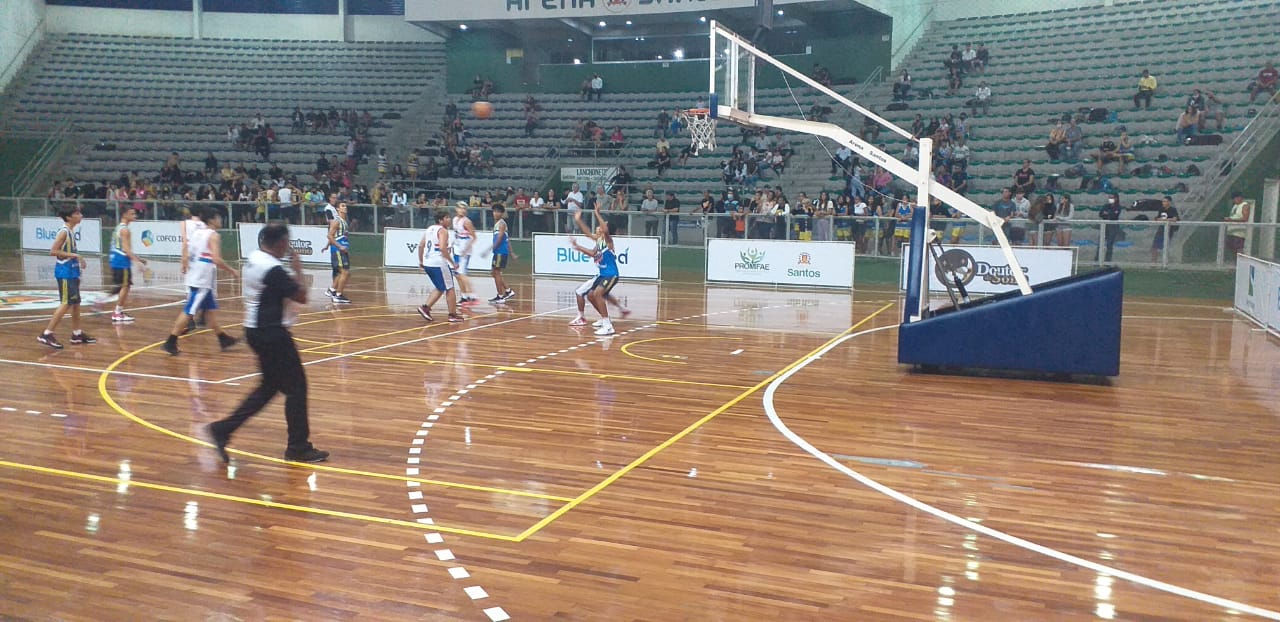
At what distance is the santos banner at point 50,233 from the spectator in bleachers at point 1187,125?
27180 millimetres

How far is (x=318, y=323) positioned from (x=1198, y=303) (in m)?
15.6

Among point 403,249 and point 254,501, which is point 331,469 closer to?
point 254,501

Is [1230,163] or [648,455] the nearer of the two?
[648,455]

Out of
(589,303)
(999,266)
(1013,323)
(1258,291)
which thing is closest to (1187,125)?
(999,266)

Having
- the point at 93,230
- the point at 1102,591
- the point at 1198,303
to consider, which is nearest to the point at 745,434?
the point at 1102,591

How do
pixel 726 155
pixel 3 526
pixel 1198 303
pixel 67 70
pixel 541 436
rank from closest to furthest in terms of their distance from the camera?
pixel 3 526
pixel 541 436
pixel 1198 303
pixel 726 155
pixel 67 70

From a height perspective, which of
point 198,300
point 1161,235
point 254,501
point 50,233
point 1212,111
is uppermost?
point 1212,111

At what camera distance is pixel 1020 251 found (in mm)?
19078

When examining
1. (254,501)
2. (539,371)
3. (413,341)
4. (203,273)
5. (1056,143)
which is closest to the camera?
(254,501)

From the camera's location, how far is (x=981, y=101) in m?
26.2

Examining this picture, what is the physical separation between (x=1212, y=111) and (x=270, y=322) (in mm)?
22544

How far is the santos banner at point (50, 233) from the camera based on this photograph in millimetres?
26719

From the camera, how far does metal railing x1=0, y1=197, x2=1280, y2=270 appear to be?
60.1 feet

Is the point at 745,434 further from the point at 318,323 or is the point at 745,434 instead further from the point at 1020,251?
the point at 1020,251
